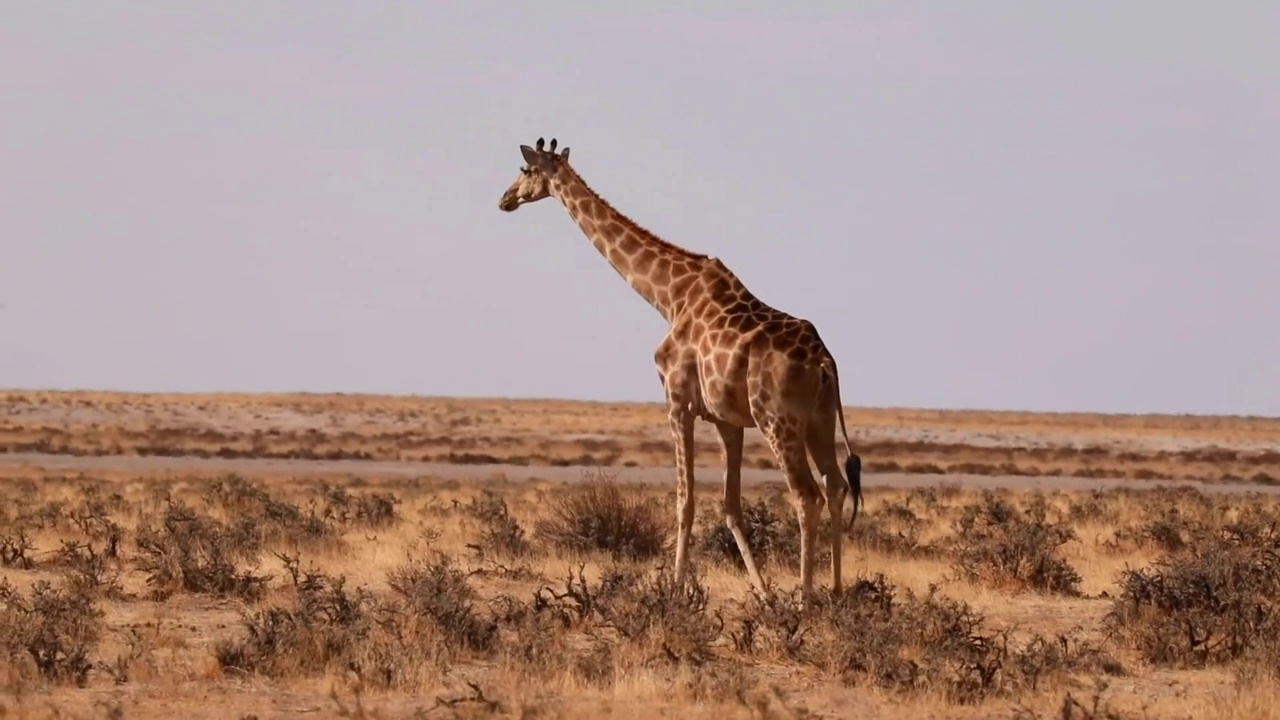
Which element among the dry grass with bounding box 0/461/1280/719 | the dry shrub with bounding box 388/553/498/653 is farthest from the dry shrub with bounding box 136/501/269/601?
the dry shrub with bounding box 388/553/498/653

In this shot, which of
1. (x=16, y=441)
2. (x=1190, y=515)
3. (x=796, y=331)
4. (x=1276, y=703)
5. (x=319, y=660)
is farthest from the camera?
(x=16, y=441)

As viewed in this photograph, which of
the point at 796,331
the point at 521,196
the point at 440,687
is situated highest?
the point at 521,196

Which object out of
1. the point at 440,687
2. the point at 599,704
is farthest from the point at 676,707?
the point at 440,687

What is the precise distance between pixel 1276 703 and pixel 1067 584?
5833mm

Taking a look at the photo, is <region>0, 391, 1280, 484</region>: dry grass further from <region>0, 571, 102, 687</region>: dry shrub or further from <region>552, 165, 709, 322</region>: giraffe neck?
<region>0, 571, 102, 687</region>: dry shrub

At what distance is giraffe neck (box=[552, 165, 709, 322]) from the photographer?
14633 millimetres

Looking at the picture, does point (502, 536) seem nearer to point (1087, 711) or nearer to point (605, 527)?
point (605, 527)

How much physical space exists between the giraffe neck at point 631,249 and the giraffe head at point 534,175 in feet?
0.28

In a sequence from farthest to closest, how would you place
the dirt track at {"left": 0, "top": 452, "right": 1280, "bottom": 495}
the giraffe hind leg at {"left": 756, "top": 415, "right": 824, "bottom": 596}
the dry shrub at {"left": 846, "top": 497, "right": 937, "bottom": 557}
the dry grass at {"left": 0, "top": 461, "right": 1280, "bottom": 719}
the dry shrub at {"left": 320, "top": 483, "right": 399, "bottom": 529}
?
the dirt track at {"left": 0, "top": 452, "right": 1280, "bottom": 495} → the dry shrub at {"left": 320, "top": 483, "right": 399, "bottom": 529} → the dry shrub at {"left": 846, "top": 497, "right": 937, "bottom": 557} → the giraffe hind leg at {"left": 756, "top": 415, "right": 824, "bottom": 596} → the dry grass at {"left": 0, "top": 461, "right": 1280, "bottom": 719}

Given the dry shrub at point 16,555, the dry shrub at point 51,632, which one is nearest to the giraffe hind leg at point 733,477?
the dry shrub at point 51,632

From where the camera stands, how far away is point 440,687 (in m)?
10.4

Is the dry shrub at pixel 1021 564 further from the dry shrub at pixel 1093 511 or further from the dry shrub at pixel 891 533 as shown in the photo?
the dry shrub at pixel 1093 511

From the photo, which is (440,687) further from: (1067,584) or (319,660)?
(1067,584)

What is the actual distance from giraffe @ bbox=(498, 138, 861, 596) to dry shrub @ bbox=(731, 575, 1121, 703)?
22.2 inches
